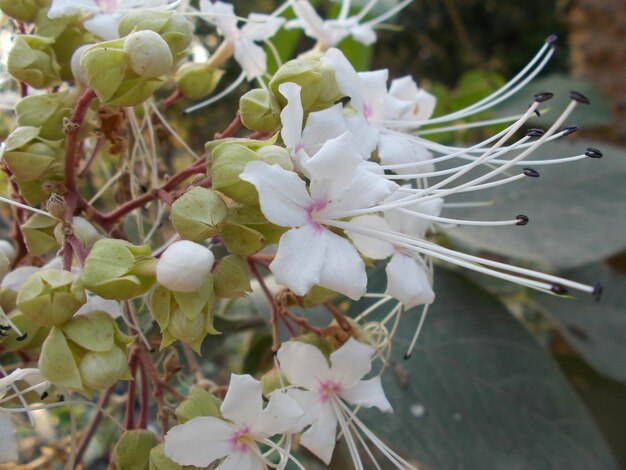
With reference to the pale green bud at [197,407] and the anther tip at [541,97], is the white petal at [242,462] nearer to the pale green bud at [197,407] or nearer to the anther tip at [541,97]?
the pale green bud at [197,407]

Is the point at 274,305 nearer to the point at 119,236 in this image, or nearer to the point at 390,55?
the point at 119,236

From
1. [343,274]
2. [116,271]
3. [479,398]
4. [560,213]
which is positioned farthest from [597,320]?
[116,271]

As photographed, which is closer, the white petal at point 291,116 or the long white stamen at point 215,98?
the white petal at point 291,116

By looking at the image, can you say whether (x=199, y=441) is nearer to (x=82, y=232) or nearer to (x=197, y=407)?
(x=197, y=407)

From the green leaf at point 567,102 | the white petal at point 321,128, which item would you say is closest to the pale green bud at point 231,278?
the white petal at point 321,128

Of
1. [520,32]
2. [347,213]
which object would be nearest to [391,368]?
[347,213]

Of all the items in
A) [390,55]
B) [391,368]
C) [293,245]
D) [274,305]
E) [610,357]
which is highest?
[293,245]
